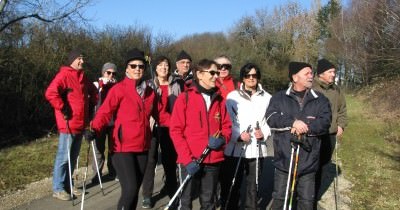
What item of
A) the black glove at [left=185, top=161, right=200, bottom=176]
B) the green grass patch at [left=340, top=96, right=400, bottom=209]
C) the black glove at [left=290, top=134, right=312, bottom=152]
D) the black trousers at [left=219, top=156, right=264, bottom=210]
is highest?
the black glove at [left=290, top=134, right=312, bottom=152]

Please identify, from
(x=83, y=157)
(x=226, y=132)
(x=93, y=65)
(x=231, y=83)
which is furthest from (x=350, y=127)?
(x=226, y=132)

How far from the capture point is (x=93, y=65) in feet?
62.9

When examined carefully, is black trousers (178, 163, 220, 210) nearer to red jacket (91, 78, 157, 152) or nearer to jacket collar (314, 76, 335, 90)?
red jacket (91, 78, 157, 152)

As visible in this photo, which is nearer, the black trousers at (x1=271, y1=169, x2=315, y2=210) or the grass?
the black trousers at (x1=271, y1=169, x2=315, y2=210)

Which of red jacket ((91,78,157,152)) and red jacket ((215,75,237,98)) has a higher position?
red jacket ((215,75,237,98))

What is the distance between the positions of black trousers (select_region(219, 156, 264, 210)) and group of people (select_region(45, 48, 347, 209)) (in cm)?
1

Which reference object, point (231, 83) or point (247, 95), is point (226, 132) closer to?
point (247, 95)

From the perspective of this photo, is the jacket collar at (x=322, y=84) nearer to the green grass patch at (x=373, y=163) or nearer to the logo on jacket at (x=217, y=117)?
the green grass patch at (x=373, y=163)

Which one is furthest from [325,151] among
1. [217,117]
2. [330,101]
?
[217,117]

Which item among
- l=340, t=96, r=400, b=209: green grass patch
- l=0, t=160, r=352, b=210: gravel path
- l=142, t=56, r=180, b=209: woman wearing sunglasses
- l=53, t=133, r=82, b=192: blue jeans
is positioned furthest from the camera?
l=340, t=96, r=400, b=209: green grass patch

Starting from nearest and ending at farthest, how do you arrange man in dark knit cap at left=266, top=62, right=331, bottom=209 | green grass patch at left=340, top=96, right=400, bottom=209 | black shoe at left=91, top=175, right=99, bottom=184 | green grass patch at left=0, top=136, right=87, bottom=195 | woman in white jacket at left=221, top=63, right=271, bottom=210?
man in dark knit cap at left=266, top=62, right=331, bottom=209
woman in white jacket at left=221, top=63, right=271, bottom=210
green grass patch at left=340, top=96, right=400, bottom=209
black shoe at left=91, top=175, right=99, bottom=184
green grass patch at left=0, top=136, right=87, bottom=195

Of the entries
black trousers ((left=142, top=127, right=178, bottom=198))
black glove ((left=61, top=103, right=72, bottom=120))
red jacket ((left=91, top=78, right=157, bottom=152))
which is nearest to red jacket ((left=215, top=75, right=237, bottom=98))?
black trousers ((left=142, top=127, right=178, bottom=198))

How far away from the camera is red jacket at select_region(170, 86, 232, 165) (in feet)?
17.4

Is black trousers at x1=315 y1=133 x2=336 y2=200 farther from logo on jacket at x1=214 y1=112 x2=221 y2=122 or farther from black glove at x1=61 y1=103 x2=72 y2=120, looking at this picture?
black glove at x1=61 y1=103 x2=72 y2=120
